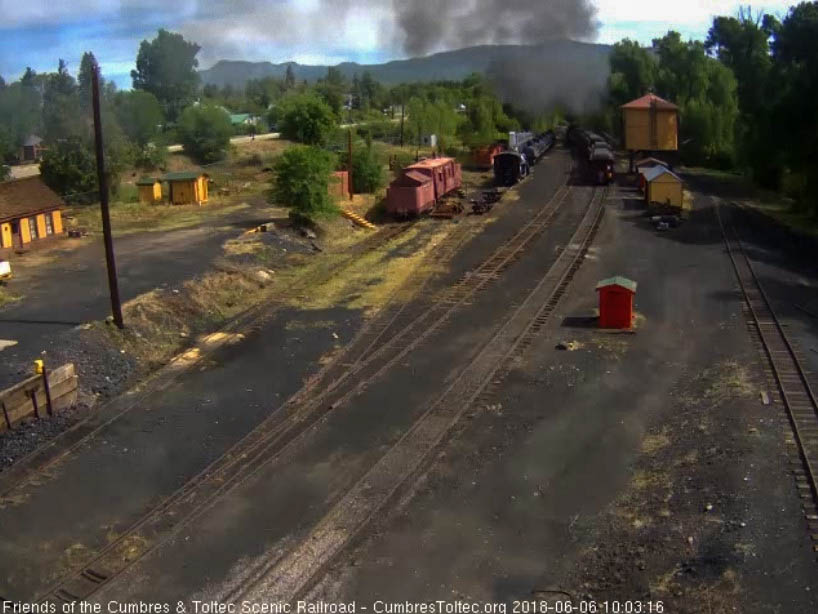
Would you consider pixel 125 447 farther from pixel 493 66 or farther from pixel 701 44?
pixel 701 44

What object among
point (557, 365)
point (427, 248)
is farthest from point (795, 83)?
point (557, 365)

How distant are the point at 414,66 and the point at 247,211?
16417 centimetres

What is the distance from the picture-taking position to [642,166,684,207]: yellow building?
4000cm

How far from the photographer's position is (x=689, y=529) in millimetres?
11625

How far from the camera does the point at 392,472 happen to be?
13.7 metres

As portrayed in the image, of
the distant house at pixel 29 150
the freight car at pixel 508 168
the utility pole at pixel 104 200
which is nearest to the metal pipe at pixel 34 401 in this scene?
the utility pole at pixel 104 200

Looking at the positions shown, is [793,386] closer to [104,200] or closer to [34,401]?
[34,401]

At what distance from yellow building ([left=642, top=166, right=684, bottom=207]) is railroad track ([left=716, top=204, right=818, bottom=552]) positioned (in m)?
12.5

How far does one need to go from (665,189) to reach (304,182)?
59.0 feet

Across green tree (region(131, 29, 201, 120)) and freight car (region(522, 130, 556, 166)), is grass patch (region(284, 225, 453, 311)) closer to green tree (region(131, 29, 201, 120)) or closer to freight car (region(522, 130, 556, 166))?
freight car (region(522, 130, 556, 166))

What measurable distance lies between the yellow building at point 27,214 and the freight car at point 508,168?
27586mm

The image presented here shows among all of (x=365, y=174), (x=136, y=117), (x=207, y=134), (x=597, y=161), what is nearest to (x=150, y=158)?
(x=207, y=134)

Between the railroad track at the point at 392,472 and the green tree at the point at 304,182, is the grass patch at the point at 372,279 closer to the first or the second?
the green tree at the point at 304,182

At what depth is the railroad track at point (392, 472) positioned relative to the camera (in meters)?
10.7
